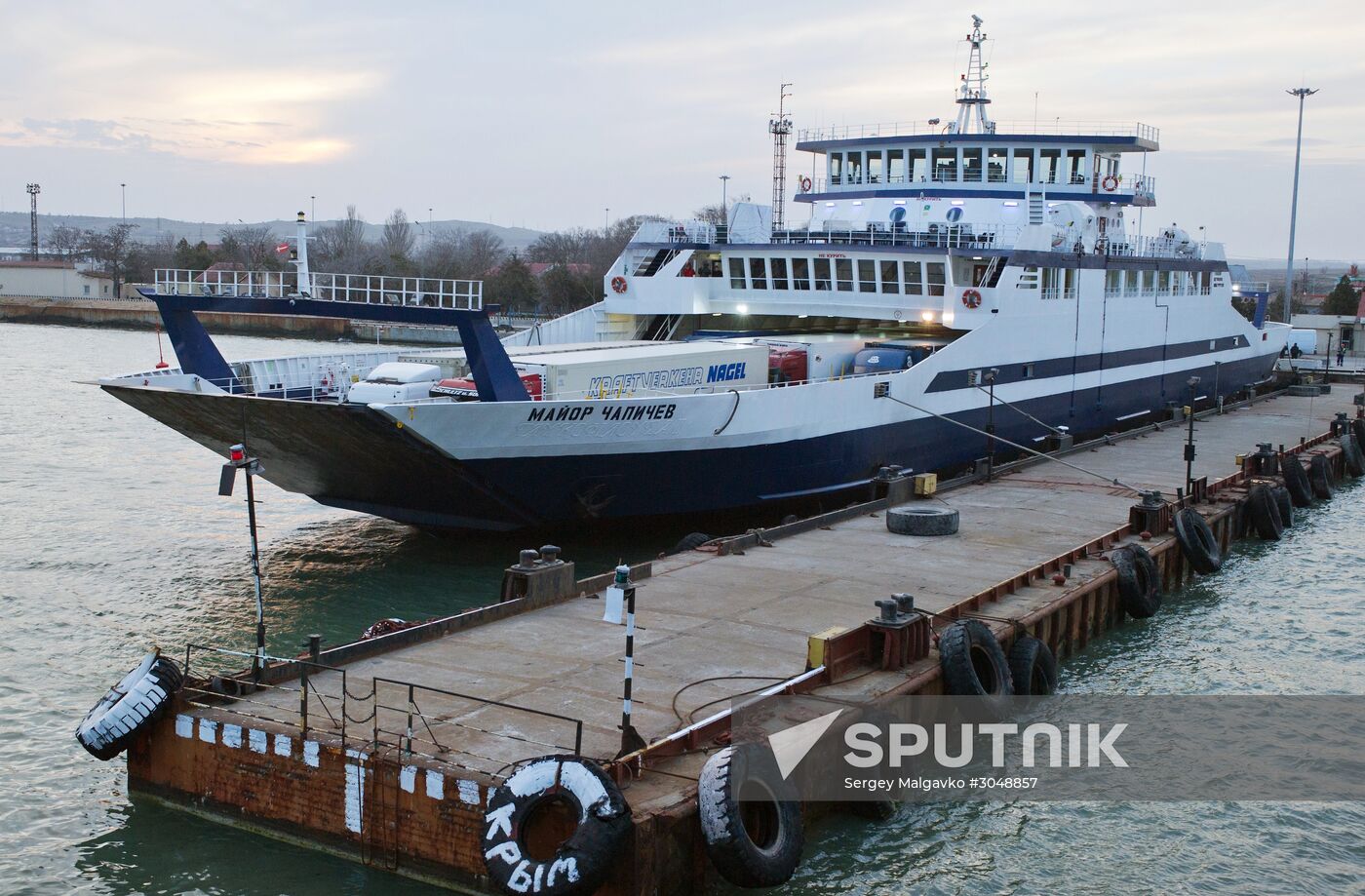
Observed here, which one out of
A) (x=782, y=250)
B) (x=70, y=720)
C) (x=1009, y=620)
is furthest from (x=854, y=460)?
(x=70, y=720)

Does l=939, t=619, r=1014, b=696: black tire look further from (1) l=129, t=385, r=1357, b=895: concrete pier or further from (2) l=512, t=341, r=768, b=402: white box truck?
(2) l=512, t=341, r=768, b=402: white box truck

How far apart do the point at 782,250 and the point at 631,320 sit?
378 centimetres

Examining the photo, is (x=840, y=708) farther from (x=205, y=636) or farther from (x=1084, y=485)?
(x=1084, y=485)

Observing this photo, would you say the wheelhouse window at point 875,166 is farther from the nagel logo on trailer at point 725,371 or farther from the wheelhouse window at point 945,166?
the nagel logo on trailer at point 725,371

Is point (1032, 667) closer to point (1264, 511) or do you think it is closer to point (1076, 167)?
point (1264, 511)

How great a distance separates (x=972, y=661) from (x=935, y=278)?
Answer: 604 inches

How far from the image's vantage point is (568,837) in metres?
9.37

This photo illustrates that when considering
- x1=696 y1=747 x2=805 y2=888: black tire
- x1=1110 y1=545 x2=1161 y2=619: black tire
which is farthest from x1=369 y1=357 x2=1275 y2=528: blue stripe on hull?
x1=696 y1=747 x2=805 y2=888: black tire

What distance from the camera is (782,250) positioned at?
28.4 meters

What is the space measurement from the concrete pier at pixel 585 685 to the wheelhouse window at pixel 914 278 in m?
8.80

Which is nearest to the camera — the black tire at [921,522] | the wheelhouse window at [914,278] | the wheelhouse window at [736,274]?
the black tire at [921,522]

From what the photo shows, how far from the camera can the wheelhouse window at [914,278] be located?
1081 inches

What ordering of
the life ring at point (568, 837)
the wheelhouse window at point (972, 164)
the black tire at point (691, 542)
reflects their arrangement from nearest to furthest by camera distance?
the life ring at point (568, 837) → the black tire at point (691, 542) → the wheelhouse window at point (972, 164)

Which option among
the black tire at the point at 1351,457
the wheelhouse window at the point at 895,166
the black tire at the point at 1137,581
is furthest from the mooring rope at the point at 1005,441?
the black tire at the point at 1351,457
